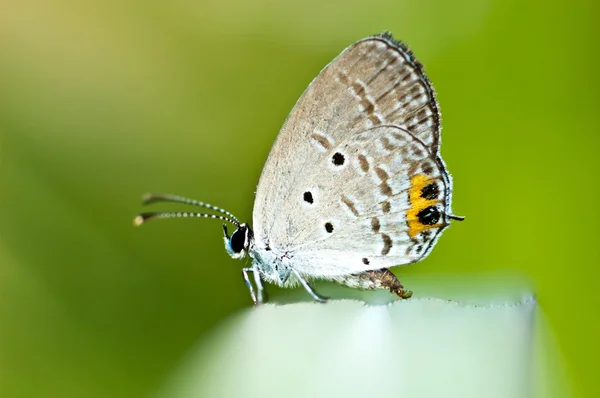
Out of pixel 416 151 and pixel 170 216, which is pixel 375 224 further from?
pixel 170 216

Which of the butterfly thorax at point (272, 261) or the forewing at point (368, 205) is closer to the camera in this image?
the forewing at point (368, 205)

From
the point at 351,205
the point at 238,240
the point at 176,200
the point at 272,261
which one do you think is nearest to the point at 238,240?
the point at 238,240

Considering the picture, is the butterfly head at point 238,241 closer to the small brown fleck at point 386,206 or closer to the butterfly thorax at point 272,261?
the butterfly thorax at point 272,261

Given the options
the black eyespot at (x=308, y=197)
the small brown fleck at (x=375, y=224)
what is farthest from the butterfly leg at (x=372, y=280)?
the black eyespot at (x=308, y=197)

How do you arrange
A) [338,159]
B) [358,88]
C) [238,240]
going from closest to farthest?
1. [358,88]
2. [338,159]
3. [238,240]

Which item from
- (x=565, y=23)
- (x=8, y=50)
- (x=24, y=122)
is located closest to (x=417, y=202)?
(x=565, y=23)

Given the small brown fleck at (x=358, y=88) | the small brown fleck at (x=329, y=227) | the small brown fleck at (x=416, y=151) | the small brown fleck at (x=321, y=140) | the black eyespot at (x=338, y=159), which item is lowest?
the small brown fleck at (x=329, y=227)

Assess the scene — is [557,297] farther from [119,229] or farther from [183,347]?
[119,229]

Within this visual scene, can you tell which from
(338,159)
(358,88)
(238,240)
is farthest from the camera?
(238,240)
